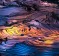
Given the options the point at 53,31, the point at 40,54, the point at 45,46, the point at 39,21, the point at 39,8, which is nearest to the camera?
the point at 40,54

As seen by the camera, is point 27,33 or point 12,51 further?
point 27,33

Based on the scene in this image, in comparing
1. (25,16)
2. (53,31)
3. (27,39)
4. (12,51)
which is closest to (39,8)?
(25,16)

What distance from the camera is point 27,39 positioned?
10.9ft

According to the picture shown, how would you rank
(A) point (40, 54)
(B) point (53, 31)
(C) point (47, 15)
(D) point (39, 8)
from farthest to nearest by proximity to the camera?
→ (D) point (39, 8) → (C) point (47, 15) → (B) point (53, 31) → (A) point (40, 54)

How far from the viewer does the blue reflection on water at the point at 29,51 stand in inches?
114

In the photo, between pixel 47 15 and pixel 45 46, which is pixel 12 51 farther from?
pixel 47 15

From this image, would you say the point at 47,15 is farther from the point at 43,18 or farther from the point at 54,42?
the point at 54,42

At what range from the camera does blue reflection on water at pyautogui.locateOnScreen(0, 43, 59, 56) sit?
2889 millimetres

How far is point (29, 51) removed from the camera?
2.98 metres

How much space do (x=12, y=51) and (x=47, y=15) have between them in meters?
1.56

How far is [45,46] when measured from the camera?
3.10 meters

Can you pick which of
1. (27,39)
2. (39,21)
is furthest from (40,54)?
(39,21)

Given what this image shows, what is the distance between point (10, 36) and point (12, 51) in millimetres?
482

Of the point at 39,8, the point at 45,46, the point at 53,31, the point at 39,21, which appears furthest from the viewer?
the point at 39,8
